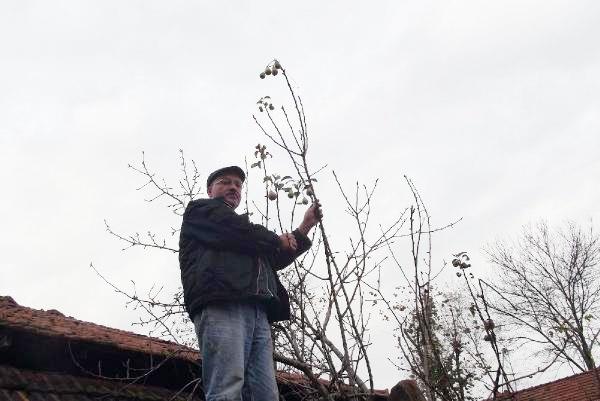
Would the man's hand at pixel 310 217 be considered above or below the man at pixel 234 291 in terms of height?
above

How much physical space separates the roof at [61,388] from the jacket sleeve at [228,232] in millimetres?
1824

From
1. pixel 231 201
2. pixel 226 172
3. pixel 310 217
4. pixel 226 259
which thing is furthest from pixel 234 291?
pixel 226 172

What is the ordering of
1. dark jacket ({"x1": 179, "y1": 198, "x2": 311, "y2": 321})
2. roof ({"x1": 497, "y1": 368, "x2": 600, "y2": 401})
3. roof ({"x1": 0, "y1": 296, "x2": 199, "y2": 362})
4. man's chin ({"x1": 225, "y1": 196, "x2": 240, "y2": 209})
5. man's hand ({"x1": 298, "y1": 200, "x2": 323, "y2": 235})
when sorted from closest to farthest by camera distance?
dark jacket ({"x1": 179, "y1": 198, "x2": 311, "y2": 321})
man's hand ({"x1": 298, "y1": 200, "x2": 323, "y2": 235})
man's chin ({"x1": 225, "y1": 196, "x2": 240, "y2": 209})
roof ({"x1": 0, "y1": 296, "x2": 199, "y2": 362})
roof ({"x1": 497, "y1": 368, "x2": 600, "y2": 401})

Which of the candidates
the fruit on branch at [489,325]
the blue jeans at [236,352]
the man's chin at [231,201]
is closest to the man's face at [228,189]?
the man's chin at [231,201]

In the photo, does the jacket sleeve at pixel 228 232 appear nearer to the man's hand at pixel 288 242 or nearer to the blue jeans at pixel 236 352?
the man's hand at pixel 288 242

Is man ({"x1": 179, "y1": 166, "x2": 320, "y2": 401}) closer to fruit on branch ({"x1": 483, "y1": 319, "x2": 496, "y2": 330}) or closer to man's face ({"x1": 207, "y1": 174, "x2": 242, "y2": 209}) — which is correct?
man's face ({"x1": 207, "y1": 174, "x2": 242, "y2": 209})

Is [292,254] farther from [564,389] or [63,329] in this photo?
[564,389]

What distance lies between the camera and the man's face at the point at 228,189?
296 cm

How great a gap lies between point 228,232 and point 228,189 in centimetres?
43

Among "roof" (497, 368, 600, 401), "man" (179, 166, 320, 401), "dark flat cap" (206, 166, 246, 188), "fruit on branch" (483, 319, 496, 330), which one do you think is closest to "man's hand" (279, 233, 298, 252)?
"man" (179, 166, 320, 401)

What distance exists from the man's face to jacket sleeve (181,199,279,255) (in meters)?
0.25

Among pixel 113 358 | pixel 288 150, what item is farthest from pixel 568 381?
pixel 288 150

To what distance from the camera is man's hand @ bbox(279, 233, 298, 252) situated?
2.70 metres

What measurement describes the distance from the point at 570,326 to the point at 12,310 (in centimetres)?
405
